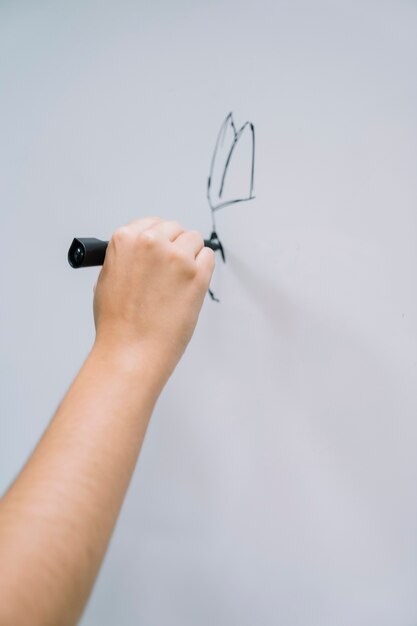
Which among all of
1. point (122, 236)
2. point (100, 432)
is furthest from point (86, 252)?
point (100, 432)

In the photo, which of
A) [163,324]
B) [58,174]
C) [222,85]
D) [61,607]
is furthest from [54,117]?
[61,607]

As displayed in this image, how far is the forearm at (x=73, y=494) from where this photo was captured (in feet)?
0.69

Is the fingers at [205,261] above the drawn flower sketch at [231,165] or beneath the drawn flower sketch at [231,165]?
beneath

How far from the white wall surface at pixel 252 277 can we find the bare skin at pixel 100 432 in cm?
11

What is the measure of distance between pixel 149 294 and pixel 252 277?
0.13 metres

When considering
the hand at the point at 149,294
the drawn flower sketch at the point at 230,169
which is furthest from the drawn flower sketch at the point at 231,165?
the hand at the point at 149,294

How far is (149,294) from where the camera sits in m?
0.30

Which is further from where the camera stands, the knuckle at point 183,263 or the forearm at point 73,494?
the knuckle at point 183,263

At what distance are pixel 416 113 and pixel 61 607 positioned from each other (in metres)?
0.39

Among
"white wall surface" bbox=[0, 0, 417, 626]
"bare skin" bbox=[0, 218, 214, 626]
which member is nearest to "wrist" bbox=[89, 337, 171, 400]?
"bare skin" bbox=[0, 218, 214, 626]

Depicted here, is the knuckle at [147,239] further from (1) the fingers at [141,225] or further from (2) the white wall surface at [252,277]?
(2) the white wall surface at [252,277]

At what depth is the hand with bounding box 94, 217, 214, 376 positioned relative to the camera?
0.30m

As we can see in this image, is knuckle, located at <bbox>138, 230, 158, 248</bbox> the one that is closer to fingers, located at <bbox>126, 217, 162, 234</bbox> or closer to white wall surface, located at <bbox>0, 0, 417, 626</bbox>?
fingers, located at <bbox>126, 217, 162, 234</bbox>

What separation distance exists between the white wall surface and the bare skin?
0.11 metres
